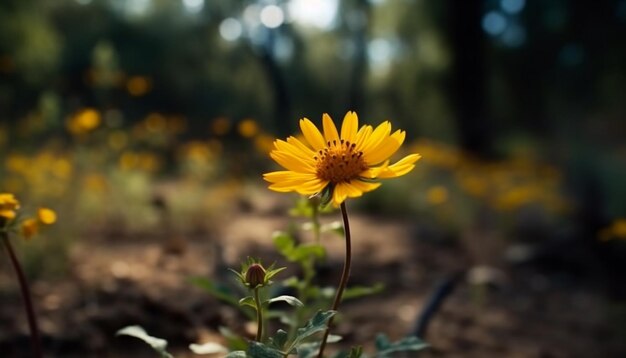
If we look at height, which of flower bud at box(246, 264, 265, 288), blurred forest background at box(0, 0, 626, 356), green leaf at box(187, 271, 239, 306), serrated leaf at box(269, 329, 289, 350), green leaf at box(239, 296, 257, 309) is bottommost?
serrated leaf at box(269, 329, 289, 350)

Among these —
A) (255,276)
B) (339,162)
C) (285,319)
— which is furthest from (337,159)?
(285,319)

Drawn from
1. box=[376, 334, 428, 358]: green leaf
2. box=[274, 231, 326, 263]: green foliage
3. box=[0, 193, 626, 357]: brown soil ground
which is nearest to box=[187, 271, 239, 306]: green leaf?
box=[274, 231, 326, 263]: green foliage

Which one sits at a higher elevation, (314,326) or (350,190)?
(350,190)

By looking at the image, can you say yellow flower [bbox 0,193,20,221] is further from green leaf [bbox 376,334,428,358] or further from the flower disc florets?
green leaf [bbox 376,334,428,358]

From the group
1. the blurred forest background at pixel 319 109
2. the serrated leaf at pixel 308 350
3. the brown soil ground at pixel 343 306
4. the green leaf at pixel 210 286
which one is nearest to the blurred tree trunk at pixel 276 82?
the blurred forest background at pixel 319 109

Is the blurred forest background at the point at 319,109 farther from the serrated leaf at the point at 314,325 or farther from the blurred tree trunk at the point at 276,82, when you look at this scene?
the serrated leaf at the point at 314,325

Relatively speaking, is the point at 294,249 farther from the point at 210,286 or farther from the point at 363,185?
the point at 363,185
